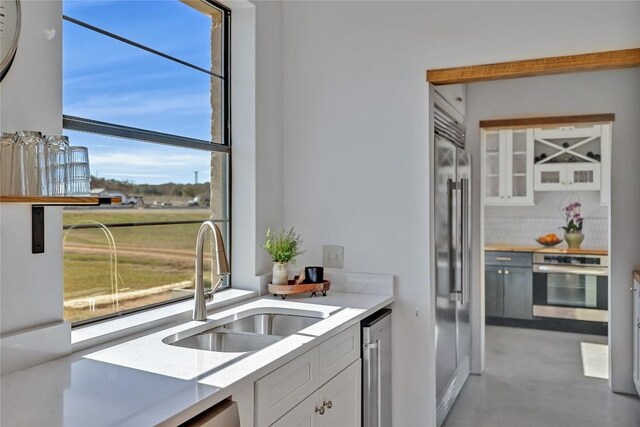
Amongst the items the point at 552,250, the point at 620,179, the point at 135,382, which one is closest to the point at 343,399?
the point at 135,382

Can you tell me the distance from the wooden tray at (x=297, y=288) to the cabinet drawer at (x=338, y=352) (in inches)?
15.7

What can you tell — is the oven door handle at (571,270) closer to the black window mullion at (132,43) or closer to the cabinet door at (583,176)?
the cabinet door at (583,176)

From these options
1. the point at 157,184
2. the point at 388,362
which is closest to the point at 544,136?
the point at 388,362

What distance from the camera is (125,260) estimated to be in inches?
82.5

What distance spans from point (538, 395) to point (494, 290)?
2.05 meters

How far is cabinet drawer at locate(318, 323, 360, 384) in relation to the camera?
6.48ft

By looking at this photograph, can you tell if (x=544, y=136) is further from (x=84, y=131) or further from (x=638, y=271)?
(x=84, y=131)

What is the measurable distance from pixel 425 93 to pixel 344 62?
0.50m

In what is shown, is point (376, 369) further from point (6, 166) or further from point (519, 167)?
point (519, 167)

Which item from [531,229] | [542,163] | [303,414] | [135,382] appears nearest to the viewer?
[135,382]

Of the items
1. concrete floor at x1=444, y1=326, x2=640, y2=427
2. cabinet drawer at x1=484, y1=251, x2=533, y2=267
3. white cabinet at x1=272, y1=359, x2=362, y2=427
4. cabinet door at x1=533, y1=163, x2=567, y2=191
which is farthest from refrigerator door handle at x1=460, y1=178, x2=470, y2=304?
cabinet door at x1=533, y1=163, x2=567, y2=191

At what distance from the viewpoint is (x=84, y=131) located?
1.87 metres

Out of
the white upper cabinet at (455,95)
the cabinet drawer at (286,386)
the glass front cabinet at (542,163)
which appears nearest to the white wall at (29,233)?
the cabinet drawer at (286,386)

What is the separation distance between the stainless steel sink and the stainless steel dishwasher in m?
0.28
